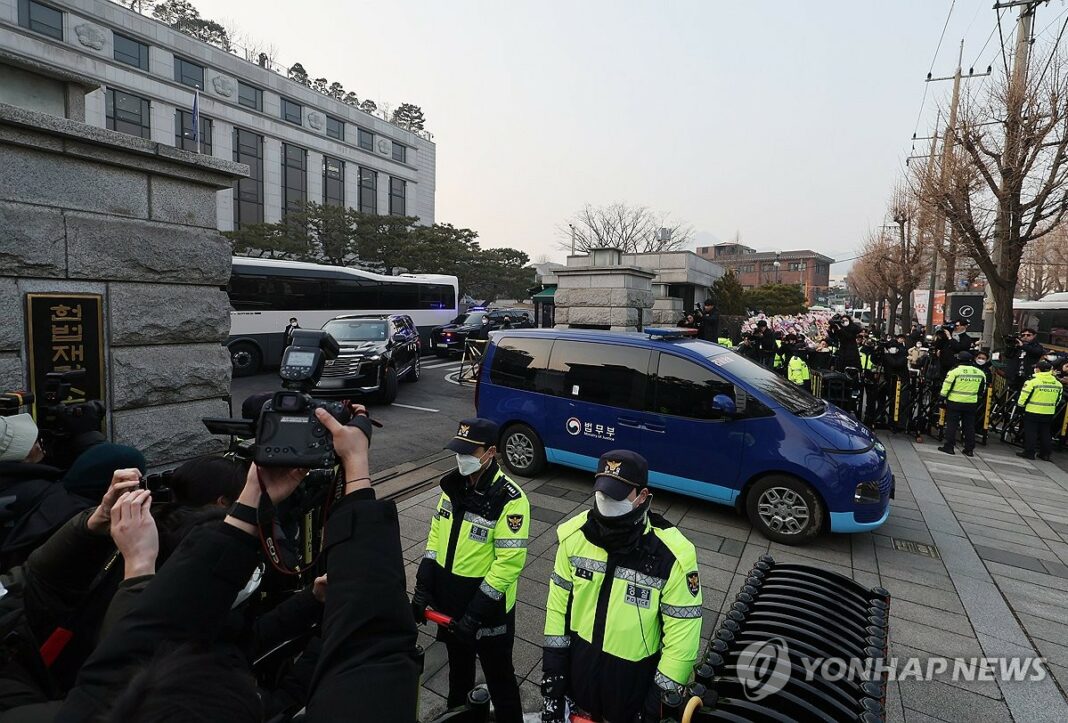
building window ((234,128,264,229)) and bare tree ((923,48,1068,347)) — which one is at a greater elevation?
building window ((234,128,264,229))

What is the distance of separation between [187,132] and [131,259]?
40253 millimetres

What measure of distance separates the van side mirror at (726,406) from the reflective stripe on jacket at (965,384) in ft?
18.1

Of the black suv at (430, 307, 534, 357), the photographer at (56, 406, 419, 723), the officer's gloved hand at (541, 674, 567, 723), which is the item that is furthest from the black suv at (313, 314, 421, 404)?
the photographer at (56, 406, 419, 723)

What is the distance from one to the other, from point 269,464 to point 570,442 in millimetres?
5372

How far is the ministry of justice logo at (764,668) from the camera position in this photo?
219cm

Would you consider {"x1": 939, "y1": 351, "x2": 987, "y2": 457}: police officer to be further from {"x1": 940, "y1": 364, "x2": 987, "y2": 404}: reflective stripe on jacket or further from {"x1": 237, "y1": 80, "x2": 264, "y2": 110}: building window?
{"x1": 237, "y1": 80, "x2": 264, "y2": 110}: building window

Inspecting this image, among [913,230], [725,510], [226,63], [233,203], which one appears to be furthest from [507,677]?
[226,63]

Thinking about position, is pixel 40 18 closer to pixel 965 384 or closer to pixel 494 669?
pixel 494 669

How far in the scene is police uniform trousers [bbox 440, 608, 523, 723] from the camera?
2697 mm

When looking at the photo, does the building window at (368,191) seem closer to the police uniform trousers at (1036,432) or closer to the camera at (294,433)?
the police uniform trousers at (1036,432)

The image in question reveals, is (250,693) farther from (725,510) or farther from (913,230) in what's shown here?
(913,230)

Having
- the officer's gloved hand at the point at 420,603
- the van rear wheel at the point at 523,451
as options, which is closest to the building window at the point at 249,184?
the van rear wheel at the point at 523,451

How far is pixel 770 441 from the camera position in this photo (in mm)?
5203

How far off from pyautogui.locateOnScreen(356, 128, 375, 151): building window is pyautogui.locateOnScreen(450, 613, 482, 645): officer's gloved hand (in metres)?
50.6
